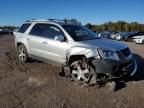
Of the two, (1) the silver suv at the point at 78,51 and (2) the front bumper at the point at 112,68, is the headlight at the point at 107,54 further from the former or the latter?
(2) the front bumper at the point at 112,68

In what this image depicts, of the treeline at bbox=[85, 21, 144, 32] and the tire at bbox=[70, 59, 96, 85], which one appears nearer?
the tire at bbox=[70, 59, 96, 85]

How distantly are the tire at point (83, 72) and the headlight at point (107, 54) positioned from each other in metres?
0.44

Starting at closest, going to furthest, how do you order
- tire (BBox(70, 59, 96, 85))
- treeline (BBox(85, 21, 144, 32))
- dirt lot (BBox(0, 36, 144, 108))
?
1. dirt lot (BBox(0, 36, 144, 108))
2. tire (BBox(70, 59, 96, 85))
3. treeline (BBox(85, 21, 144, 32))

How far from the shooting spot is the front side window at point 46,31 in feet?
26.1

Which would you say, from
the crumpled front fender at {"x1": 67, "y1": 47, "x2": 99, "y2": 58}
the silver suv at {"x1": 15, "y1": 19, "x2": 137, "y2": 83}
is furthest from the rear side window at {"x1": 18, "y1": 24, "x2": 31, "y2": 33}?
the crumpled front fender at {"x1": 67, "y1": 47, "x2": 99, "y2": 58}

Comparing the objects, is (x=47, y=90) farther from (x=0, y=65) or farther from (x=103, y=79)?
(x=0, y=65)

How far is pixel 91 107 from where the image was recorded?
523 cm

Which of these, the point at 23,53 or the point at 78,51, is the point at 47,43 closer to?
the point at 78,51

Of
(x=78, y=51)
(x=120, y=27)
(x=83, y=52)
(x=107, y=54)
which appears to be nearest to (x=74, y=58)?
(x=78, y=51)

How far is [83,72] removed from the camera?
6.91 m

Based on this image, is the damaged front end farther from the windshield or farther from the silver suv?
the windshield

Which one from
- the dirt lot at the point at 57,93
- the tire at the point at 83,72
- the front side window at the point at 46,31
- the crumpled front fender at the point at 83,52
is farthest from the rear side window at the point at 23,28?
the tire at the point at 83,72

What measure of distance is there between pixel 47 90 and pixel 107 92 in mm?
1532

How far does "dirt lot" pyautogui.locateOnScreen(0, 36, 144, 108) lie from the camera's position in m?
5.41
